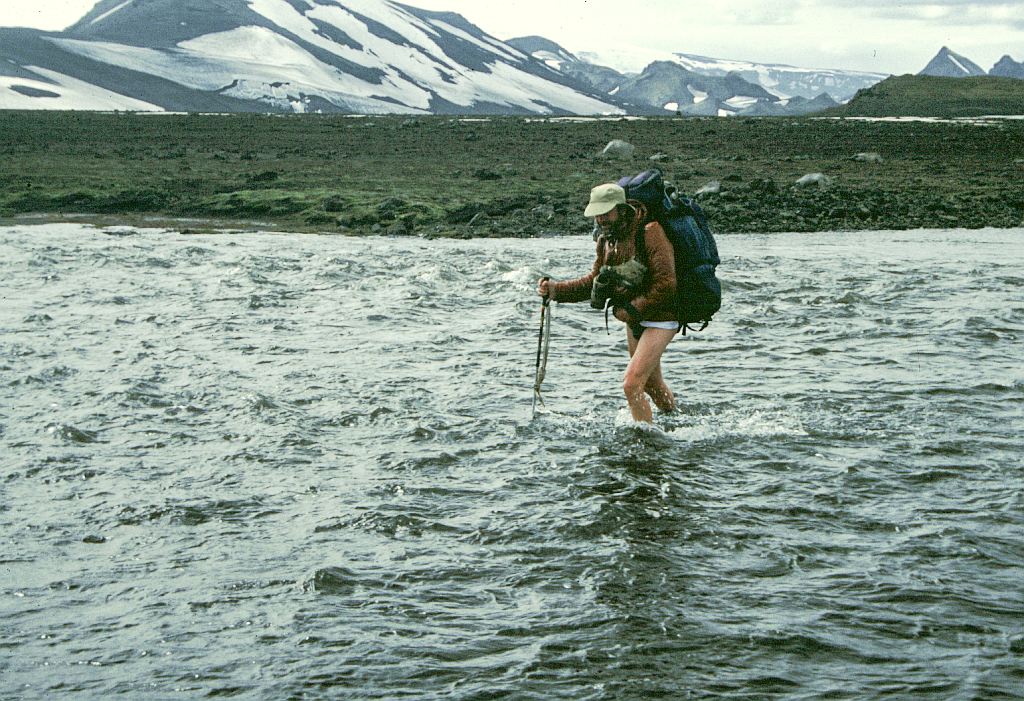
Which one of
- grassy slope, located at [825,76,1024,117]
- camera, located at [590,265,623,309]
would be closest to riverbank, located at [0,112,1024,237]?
camera, located at [590,265,623,309]

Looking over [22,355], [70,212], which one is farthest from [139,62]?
[22,355]

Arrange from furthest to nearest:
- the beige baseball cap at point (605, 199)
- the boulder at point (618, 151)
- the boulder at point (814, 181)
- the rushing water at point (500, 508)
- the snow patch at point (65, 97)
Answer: the snow patch at point (65, 97), the boulder at point (618, 151), the boulder at point (814, 181), the beige baseball cap at point (605, 199), the rushing water at point (500, 508)

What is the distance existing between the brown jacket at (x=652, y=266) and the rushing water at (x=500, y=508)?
124cm

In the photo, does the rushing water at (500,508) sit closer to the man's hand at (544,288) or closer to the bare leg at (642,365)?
the bare leg at (642,365)

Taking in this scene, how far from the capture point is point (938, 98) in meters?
113

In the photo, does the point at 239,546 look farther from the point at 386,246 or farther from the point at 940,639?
the point at 386,246

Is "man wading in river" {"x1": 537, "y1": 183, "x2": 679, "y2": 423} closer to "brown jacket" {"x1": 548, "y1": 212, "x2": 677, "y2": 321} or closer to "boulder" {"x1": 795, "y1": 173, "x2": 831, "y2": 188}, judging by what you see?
"brown jacket" {"x1": 548, "y1": 212, "x2": 677, "y2": 321}

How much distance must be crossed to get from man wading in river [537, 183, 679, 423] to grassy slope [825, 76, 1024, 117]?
9464 cm

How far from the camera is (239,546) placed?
25.0ft

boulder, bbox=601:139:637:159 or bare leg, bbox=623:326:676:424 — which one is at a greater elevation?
boulder, bbox=601:139:637:159

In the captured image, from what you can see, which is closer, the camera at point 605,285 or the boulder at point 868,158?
the camera at point 605,285

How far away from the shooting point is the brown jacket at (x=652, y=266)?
372 inches

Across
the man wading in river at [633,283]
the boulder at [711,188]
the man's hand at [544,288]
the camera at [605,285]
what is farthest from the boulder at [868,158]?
the camera at [605,285]

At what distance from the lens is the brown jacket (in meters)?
9.45
